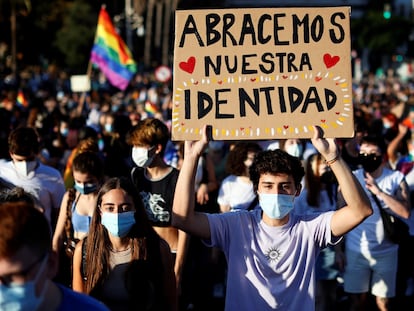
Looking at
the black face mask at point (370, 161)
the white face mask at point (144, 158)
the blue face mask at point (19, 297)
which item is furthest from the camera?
the black face mask at point (370, 161)

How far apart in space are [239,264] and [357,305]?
103 inches

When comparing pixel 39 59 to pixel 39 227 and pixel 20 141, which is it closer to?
Result: pixel 20 141

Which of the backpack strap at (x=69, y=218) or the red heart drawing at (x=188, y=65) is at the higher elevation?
the red heart drawing at (x=188, y=65)

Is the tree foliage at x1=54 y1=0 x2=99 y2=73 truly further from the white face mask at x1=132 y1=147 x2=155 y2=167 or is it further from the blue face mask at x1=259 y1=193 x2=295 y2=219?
the blue face mask at x1=259 y1=193 x2=295 y2=219

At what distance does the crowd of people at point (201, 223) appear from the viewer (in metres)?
3.70

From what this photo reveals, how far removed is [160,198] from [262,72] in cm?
173

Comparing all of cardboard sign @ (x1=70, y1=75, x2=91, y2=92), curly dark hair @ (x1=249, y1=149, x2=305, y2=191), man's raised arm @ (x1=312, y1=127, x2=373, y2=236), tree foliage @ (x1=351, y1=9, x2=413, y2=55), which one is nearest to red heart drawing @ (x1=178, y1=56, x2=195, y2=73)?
curly dark hair @ (x1=249, y1=149, x2=305, y2=191)

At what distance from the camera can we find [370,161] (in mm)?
5914

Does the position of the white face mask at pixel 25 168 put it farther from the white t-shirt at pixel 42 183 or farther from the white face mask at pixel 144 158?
the white face mask at pixel 144 158

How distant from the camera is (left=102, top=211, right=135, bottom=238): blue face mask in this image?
3.83 meters

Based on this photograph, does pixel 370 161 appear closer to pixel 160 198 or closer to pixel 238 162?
pixel 238 162

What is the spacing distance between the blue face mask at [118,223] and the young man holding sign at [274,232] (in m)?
0.23

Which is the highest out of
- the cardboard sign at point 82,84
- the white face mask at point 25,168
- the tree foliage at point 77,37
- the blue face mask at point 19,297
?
the tree foliage at point 77,37

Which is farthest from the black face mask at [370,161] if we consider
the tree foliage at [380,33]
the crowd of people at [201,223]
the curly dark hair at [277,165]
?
the tree foliage at [380,33]
